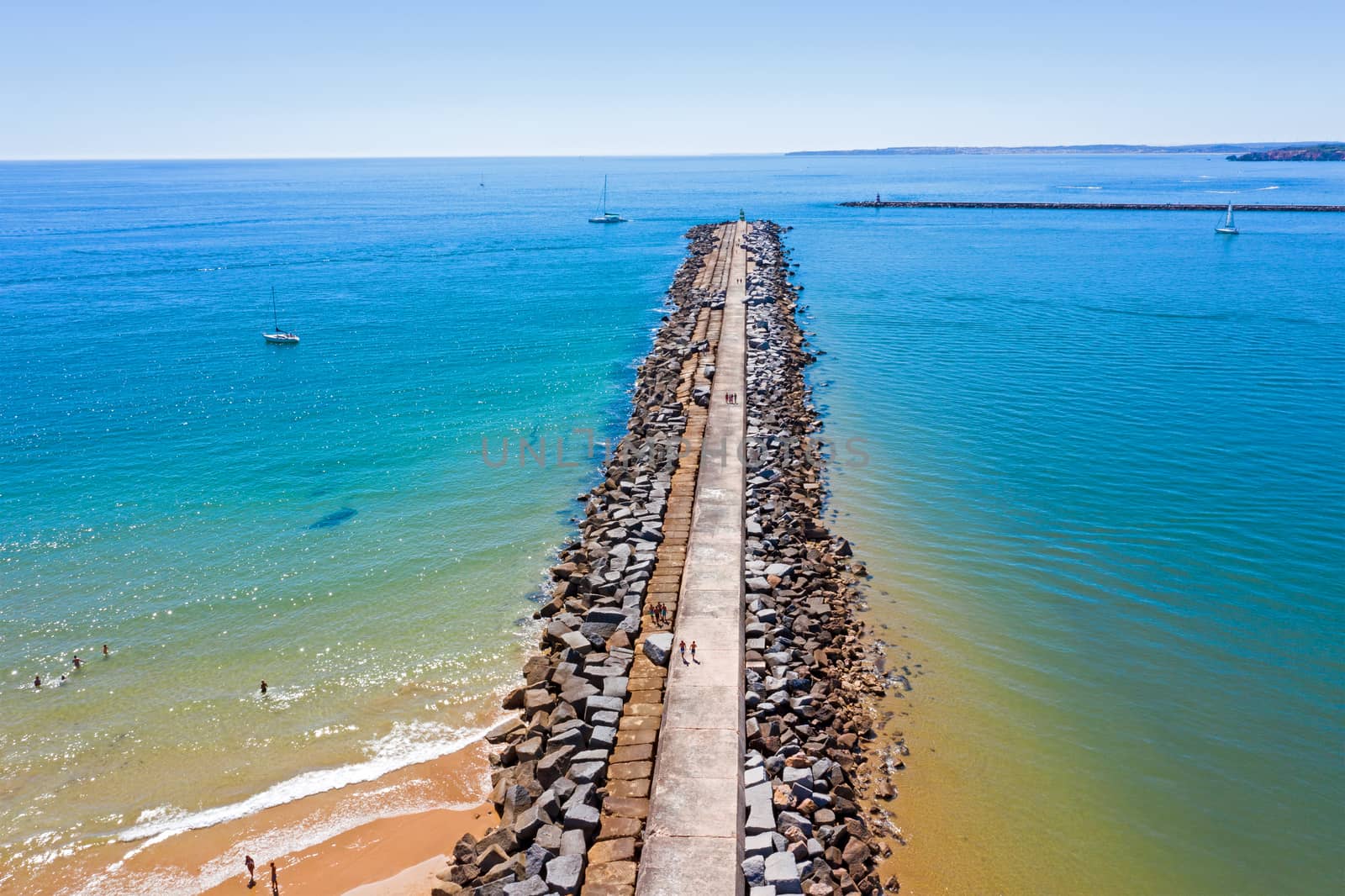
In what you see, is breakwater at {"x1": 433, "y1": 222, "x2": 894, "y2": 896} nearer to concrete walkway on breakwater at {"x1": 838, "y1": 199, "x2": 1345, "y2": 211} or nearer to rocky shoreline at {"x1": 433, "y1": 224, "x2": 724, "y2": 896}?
rocky shoreline at {"x1": 433, "y1": 224, "x2": 724, "y2": 896}

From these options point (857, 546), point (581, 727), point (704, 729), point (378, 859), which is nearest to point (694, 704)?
point (704, 729)

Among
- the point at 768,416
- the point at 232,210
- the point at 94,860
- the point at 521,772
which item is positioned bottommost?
the point at 94,860

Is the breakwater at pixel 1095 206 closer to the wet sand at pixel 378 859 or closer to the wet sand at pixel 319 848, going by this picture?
the wet sand at pixel 319 848

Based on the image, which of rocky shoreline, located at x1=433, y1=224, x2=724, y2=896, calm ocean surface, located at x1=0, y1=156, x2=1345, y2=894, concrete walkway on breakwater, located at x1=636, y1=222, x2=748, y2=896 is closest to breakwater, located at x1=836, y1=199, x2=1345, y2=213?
calm ocean surface, located at x1=0, y1=156, x2=1345, y2=894

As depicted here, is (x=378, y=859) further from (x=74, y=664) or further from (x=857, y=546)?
(x=857, y=546)

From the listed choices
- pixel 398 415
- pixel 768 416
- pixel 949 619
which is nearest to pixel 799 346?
pixel 768 416

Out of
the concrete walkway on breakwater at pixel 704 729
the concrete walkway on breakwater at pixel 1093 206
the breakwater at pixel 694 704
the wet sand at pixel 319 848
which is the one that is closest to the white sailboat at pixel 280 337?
the breakwater at pixel 694 704

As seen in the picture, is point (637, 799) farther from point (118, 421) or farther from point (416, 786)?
point (118, 421)
